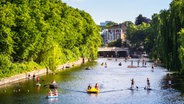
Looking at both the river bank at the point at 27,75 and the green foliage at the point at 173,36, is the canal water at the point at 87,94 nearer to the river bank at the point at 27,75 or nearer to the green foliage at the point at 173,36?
the river bank at the point at 27,75

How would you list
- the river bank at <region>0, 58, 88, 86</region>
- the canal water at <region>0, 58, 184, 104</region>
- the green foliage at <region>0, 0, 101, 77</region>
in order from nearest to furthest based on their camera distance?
the canal water at <region>0, 58, 184, 104</region>, the green foliage at <region>0, 0, 101, 77</region>, the river bank at <region>0, 58, 88, 86</region>

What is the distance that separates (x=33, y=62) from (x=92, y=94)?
30.1 metres

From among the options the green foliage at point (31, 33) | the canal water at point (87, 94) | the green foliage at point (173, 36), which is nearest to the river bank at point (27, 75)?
the green foliage at point (31, 33)

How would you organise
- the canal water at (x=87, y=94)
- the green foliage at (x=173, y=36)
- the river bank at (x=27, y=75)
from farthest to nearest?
the green foliage at (x=173, y=36)
the river bank at (x=27, y=75)
the canal water at (x=87, y=94)

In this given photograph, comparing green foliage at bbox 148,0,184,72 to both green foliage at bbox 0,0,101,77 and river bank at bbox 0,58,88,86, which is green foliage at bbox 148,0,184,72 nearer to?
green foliage at bbox 0,0,101,77

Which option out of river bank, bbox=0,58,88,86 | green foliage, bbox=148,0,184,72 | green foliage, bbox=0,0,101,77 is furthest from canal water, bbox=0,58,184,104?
green foliage, bbox=0,0,101,77

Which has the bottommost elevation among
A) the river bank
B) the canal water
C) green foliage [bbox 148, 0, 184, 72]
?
the canal water

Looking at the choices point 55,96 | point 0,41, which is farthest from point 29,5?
point 55,96

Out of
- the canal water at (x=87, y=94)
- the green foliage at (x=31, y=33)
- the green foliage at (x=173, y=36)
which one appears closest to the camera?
the canal water at (x=87, y=94)

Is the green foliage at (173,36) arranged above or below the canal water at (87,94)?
above

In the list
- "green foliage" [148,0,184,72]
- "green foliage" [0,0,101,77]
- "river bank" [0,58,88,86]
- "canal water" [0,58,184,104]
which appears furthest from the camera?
"green foliage" [148,0,184,72]

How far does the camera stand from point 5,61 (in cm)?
7012

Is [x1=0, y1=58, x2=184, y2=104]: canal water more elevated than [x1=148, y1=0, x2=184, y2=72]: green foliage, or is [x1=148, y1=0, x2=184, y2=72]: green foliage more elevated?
[x1=148, y1=0, x2=184, y2=72]: green foliage

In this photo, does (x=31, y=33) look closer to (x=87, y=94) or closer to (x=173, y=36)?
(x=87, y=94)
